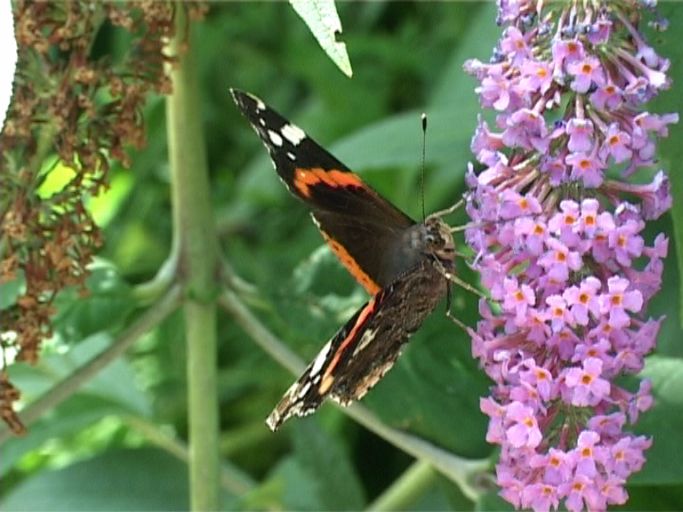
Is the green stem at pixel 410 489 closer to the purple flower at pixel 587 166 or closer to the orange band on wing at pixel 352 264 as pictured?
the orange band on wing at pixel 352 264

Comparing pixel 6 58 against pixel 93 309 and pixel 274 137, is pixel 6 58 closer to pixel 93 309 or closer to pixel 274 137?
pixel 274 137

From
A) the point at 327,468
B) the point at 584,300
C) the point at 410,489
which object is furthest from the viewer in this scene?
the point at 327,468

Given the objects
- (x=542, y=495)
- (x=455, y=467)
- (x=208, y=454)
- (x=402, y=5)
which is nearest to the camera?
(x=542, y=495)

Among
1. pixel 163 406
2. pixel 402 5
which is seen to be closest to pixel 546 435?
pixel 163 406

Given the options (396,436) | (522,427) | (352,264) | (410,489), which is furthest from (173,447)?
(522,427)

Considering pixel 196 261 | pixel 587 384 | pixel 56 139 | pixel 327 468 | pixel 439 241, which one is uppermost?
pixel 56 139

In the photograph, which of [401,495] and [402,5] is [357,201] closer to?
[401,495]

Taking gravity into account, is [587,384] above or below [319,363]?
below
